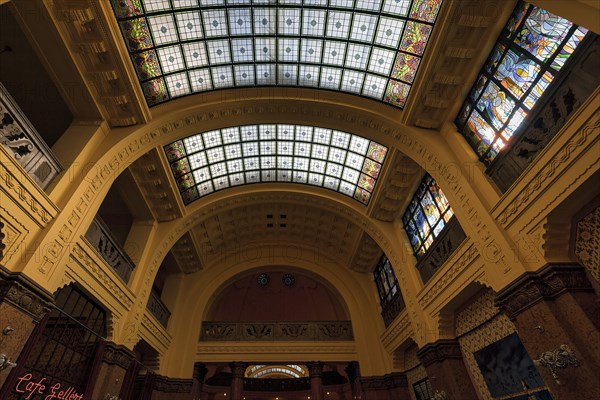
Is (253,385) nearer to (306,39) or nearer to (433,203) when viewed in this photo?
(433,203)

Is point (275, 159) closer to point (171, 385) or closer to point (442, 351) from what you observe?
point (442, 351)

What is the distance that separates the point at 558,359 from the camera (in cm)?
582

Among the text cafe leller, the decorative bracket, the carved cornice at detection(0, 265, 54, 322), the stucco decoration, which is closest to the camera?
the decorative bracket

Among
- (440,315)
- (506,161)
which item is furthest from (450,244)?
(506,161)

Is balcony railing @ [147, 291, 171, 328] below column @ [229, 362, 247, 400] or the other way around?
the other way around

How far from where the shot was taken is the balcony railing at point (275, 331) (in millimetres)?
16844

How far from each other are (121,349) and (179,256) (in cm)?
725

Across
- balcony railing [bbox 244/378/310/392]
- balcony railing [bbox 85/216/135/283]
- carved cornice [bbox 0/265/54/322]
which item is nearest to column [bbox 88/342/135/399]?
balcony railing [bbox 85/216/135/283]

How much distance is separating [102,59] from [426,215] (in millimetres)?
12149

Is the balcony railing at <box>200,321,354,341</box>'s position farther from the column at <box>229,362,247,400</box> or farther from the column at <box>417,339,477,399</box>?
the column at <box>417,339,477,399</box>

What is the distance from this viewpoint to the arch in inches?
623

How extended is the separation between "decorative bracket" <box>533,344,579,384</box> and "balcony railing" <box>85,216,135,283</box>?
11646 millimetres

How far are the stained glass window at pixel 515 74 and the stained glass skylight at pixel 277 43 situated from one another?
206cm

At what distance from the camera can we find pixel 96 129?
30.8 feet
